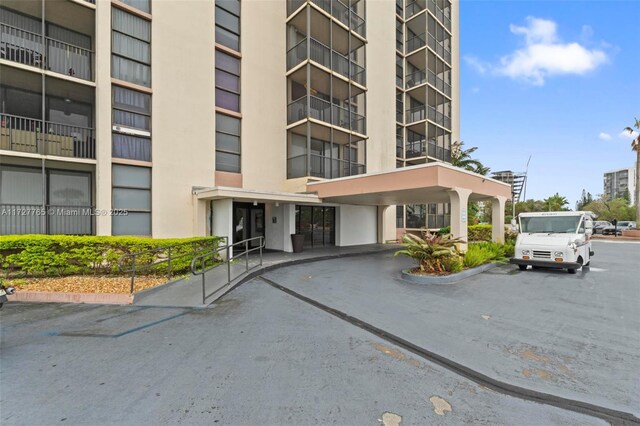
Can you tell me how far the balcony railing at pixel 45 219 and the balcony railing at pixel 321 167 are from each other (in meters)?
8.60

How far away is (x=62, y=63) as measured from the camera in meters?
10.0

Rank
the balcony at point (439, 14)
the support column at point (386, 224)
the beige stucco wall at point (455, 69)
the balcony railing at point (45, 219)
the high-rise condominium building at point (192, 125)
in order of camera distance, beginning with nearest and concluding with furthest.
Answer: the balcony railing at point (45, 219) < the high-rise condominium building at point (192, 125) < the support column at point (386, 224) < the balcony at point (439, 14) < the beige stucco wall at point (455, 69)

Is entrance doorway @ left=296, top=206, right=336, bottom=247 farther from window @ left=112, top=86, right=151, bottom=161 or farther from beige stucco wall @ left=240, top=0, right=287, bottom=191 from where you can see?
window @ left=112, top=86, right=151, bottom=161

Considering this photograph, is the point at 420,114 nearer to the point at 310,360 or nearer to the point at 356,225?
the point at 356,225

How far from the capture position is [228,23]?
13.1m

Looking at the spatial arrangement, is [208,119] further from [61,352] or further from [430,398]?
[430,398]

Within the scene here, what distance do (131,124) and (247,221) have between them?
6361 mm

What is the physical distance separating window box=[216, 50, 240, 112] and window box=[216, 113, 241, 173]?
64 cm

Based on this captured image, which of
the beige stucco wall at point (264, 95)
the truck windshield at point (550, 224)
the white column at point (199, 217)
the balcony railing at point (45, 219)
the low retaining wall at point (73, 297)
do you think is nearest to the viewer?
the low retaining wall at point (73, 297)

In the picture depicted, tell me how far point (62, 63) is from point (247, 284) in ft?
34.0

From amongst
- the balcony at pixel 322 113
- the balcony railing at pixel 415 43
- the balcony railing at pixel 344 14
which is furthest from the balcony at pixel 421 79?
the balcony at pixel 322 113

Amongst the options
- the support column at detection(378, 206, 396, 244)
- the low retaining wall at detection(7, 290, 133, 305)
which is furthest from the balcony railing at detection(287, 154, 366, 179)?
the low retaining wall at detection(7, 290, 133, 305)

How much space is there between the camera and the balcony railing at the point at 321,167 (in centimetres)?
1495

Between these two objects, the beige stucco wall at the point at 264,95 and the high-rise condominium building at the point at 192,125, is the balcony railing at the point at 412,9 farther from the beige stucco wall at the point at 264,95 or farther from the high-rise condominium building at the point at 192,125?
the beige stucco wall at the point at 264,95
